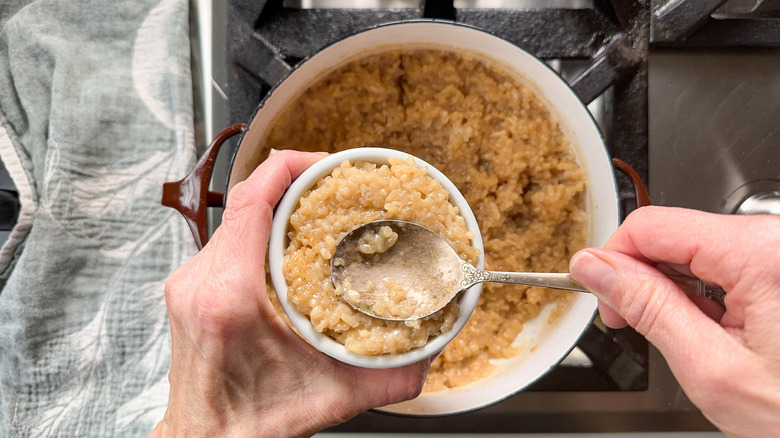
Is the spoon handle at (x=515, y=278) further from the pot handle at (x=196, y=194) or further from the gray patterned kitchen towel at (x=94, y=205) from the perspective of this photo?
the gray patterned kitchen towel at (x=94, y=205)

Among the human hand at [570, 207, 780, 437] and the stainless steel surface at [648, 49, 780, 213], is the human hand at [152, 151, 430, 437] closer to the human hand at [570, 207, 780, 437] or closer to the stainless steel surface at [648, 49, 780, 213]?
the human hand at [570, 207, 780, 437]

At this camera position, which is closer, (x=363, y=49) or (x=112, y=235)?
(x=363, y=49)

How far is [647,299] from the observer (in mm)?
676

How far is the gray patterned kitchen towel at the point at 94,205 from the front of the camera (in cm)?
114

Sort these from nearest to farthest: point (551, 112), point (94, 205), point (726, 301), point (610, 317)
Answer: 1. point (726, 301)
2. point (610, 317)
3. point (551, 112)
4. point (94, 205)

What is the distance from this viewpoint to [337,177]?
77cm

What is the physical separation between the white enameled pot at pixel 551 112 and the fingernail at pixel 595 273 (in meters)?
0.26

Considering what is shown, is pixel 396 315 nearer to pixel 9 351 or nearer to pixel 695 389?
pixel 695 389

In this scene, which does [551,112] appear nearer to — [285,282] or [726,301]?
[726,301]

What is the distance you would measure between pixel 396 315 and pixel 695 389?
37 centimetres

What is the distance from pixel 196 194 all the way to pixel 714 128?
102cm

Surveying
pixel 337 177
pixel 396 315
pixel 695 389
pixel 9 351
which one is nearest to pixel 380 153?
pixel 337 177

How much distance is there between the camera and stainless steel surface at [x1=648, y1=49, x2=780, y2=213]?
1126mm

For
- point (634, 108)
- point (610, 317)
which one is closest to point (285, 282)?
point (610, 317)
